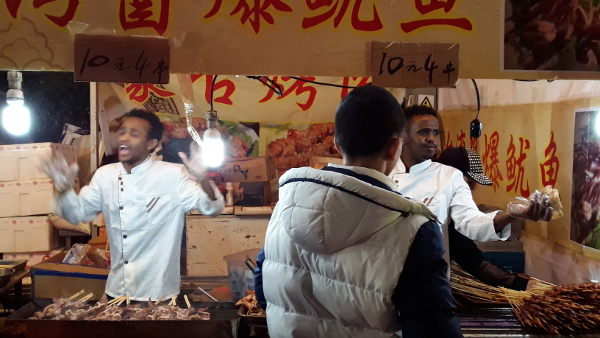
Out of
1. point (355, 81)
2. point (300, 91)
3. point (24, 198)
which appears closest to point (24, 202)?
point (24, 198)

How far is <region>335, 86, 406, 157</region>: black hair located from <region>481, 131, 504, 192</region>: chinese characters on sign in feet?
8.18

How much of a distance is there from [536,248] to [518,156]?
82 cm

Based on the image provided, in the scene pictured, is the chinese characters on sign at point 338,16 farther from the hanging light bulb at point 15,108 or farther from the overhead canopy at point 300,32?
the hanging light bulb at point 15,108

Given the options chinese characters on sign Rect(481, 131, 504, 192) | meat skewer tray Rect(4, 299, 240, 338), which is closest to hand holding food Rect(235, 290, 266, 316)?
meat skewer tray Rect(4, 299, 240, 338)

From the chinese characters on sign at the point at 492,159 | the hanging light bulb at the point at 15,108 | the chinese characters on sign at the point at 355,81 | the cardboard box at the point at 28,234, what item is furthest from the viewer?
the cardboard box at the point at 28,234

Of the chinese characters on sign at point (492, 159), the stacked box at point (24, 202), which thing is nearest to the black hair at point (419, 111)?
the chinese characters on sign at point (492, 159)

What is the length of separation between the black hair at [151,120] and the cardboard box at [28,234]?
2638 mm

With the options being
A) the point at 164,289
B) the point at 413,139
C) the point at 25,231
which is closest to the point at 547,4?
the point at 413,139

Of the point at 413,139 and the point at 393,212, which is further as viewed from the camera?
the point at 413,139

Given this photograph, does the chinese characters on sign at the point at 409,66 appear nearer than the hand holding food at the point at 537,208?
Yes

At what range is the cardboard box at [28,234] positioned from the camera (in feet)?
15.8

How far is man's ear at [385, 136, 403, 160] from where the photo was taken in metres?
1.55

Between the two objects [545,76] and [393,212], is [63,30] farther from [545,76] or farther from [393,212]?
[545,76]

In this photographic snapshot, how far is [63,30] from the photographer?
209 cm
